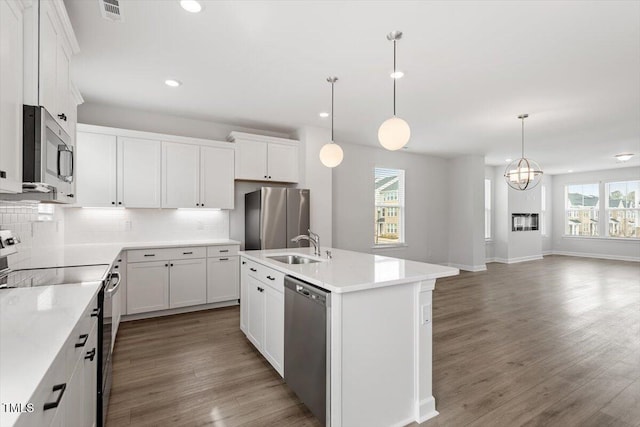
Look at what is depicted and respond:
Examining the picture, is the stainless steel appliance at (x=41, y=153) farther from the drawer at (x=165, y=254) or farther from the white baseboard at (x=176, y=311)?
the white baseboard at (x=176, y=311)

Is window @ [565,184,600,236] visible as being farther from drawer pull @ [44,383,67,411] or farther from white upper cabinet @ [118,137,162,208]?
drawer pull @ [44,383,67,411]

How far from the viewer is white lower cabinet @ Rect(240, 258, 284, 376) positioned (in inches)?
96.0

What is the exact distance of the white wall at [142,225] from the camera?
4.00 m

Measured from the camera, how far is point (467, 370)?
2.71 metres

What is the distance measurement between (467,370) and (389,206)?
4.60 m

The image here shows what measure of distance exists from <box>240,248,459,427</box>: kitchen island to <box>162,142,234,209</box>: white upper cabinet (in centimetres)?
259

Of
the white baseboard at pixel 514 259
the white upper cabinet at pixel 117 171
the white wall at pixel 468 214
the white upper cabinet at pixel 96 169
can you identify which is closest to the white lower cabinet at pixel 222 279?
the white upper cabinet at pixel 117 171

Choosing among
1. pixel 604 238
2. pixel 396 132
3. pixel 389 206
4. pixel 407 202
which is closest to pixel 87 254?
pixel 396 132

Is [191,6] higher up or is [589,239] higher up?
[191,6]

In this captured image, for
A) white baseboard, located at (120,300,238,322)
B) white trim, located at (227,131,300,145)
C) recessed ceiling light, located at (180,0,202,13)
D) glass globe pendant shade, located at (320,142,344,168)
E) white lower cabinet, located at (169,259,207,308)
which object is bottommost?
white baseboard, located at (120,300,238,322)

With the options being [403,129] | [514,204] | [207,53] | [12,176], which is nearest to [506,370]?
[403,129]

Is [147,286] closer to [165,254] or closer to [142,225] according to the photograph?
[165,254]

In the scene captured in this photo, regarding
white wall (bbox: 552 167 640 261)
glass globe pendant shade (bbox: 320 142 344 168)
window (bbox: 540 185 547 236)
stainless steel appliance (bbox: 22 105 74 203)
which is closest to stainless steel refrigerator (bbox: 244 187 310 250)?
glass globe pendant shade (bbox: 320 142 344 168)

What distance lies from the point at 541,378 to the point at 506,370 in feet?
0.80
